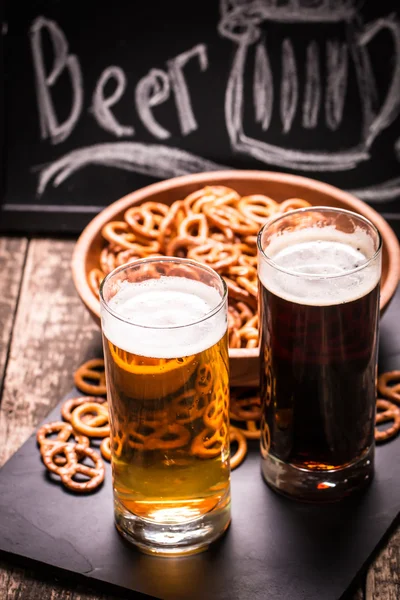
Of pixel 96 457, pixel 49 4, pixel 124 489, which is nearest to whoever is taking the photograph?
pixel 124 489

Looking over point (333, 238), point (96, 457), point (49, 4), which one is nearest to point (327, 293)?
point (333, 238)

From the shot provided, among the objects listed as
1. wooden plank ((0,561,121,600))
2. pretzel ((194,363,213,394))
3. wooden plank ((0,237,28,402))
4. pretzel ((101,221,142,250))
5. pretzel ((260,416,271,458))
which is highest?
pretzel ((194,363,213,394))

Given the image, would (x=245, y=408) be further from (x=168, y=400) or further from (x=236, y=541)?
(x=168, y=400)

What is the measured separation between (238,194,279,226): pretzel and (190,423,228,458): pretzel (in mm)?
645

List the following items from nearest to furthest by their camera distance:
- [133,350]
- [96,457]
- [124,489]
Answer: [133,350], [124,489], [96,457]

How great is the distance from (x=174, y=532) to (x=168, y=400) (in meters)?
0.23

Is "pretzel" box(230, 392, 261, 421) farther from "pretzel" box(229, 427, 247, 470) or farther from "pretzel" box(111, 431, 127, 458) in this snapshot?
"pretzel" box(111, 431, 127, 458)

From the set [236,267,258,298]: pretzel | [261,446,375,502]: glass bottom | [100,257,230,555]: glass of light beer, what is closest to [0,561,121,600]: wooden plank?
[100,257,230,555]: glass of light beer

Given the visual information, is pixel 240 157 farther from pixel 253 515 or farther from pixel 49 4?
pixel 253 515

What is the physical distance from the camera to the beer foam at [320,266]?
1.38m

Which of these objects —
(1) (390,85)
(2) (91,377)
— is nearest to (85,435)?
(2) (91,377)

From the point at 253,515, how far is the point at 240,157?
3.55 feet

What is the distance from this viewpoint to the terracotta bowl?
5.95ft

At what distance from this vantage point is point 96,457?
5.45ft
